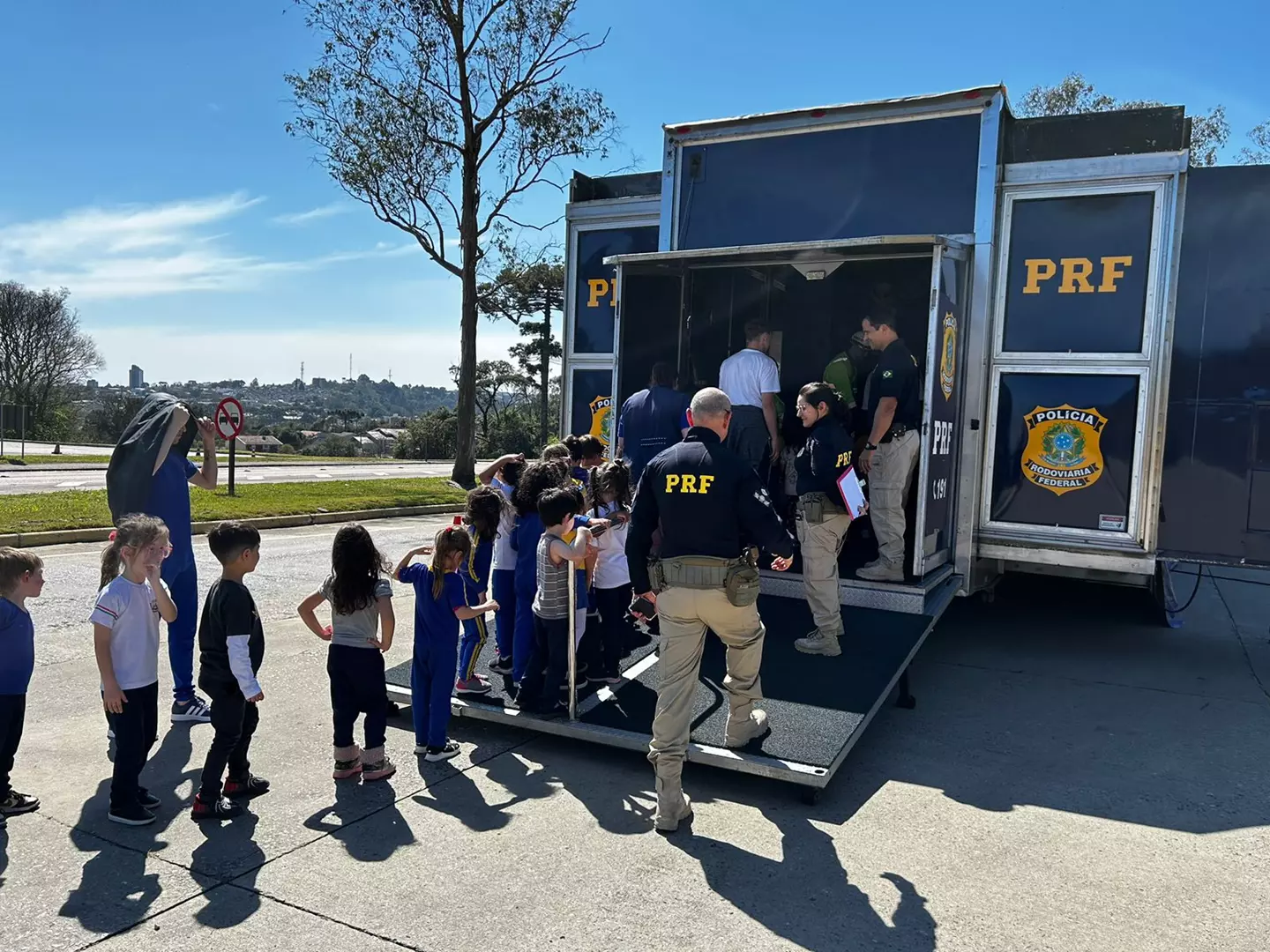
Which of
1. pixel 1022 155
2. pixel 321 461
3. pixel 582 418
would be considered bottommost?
pixel 321 461

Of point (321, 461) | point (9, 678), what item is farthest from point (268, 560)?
point (321, 461)

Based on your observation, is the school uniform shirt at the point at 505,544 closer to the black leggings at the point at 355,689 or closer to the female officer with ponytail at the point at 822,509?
the black leggings at the point at 355,689

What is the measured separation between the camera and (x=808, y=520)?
5527mm

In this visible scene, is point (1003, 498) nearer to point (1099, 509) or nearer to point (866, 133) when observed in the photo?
point (1099, 509)

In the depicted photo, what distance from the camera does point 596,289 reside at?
8.06 m

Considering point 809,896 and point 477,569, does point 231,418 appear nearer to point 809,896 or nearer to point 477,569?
point 477,569

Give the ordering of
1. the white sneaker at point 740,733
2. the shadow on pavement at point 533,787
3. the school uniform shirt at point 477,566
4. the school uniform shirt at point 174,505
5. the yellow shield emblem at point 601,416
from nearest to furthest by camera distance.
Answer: the shadow on pavement at point 533,787 < the white sneaker at point 740,733 < the school uniform shirt at point 477,566 < the school uniform shirt at point 174,505 < the yellow shield emblem at point 601,416

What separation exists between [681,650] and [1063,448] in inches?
141

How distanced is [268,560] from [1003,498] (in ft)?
25.0

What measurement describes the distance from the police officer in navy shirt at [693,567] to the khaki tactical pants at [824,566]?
4.70ft

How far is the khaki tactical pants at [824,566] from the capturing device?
18.1 feet

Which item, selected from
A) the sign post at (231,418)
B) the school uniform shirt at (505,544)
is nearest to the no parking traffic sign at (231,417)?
the sign post at (231,418)

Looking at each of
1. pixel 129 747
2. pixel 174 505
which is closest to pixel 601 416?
pixel 174 505

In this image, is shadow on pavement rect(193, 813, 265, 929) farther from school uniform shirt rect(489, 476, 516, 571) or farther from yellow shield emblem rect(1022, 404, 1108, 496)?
yellow shield emblem rect(1022, 404, 1108, 496)
